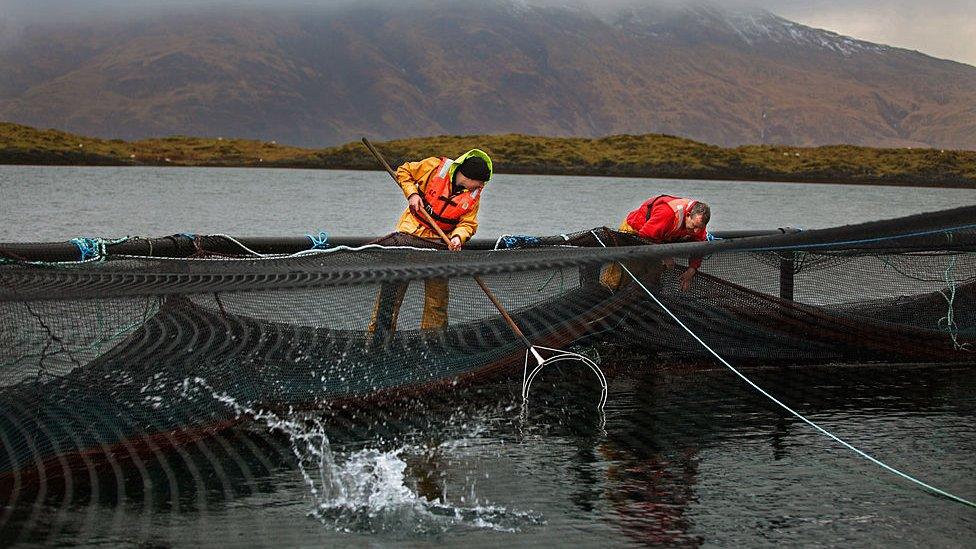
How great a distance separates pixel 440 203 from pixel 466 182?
0.33 meters

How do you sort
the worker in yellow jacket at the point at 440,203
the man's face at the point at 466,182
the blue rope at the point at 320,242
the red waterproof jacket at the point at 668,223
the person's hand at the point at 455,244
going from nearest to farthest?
the worker in yellow jacket at the point at 440,203, the person's hand at the point at 455,244, the man's face at the point at 466,182, the blue rope at the point at 320,242, the red waterproof jacket at the point at 668,223

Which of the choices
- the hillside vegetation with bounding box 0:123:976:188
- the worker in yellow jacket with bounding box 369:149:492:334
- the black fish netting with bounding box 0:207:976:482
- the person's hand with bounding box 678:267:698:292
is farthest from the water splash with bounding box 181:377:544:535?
the hillside vegetation with bounding box 0:123:976:188

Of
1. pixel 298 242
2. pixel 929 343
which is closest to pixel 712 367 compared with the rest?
pixel 929 343

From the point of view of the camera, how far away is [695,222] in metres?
8.96

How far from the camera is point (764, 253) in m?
8.76

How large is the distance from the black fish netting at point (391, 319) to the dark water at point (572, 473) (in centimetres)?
20

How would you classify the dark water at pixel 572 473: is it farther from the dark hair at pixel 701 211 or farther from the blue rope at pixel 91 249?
the blue rope at pixel 91 249

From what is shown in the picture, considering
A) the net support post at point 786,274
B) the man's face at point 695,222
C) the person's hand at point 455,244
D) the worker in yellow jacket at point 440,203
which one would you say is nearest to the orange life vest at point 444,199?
the worker in yellow jacket at point 440,203

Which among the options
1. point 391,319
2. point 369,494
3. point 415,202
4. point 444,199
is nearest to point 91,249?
point 391,319

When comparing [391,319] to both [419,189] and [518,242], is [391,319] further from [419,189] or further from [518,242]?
[518,242]

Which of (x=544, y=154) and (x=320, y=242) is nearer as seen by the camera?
(x=320, y=242)

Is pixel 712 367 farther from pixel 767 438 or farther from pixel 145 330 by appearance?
pixel 145 330

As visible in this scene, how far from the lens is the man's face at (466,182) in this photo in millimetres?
8312

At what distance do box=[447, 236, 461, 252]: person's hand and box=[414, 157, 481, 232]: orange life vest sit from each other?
1.20 ft
